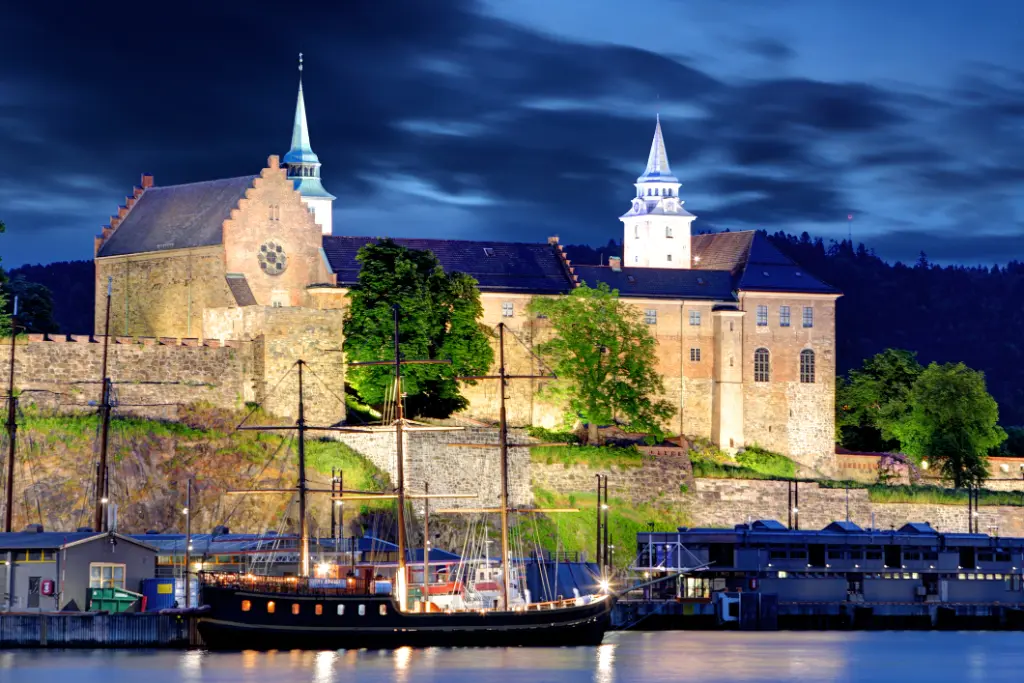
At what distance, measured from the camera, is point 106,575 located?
2894 inches

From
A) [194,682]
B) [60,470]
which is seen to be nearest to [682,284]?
[60,470]

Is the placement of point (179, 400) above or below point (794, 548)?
above

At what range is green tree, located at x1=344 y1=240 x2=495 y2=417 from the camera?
101 m

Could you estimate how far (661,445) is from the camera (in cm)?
10912

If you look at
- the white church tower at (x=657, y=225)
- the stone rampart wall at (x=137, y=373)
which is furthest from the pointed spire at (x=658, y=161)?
the stone rampart wall at (x=137, y=373)

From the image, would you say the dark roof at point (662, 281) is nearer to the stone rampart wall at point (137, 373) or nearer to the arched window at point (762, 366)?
the arched window at point (762, 366)

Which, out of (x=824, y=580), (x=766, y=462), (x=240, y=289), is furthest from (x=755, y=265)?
(x=240, y=289)

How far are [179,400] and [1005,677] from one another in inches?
1451

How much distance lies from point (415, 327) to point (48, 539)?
3224 centimetres

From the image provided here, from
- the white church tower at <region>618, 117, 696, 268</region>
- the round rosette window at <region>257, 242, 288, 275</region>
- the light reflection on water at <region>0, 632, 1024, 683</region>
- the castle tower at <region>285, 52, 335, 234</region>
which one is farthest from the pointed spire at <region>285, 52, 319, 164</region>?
the light reflection on water at <region>0, 632, 1024, 683</region>

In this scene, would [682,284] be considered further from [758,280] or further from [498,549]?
[498,549]

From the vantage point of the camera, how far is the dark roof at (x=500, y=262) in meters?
114

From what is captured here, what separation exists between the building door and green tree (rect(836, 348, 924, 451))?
64.7 m

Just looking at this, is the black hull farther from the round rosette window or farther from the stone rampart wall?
the round rosette window
